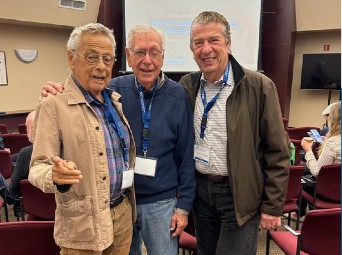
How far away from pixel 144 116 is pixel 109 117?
0.74 feet

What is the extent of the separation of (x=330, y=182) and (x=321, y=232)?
3.83ft

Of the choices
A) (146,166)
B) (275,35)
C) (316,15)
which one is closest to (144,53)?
(146,166)

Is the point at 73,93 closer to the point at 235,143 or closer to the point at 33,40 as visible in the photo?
the point at 235,143

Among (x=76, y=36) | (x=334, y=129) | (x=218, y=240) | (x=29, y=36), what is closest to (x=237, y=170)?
(x=218, y=240)

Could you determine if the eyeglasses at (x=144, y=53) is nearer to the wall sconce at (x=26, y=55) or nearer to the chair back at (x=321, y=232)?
the chair back at (x=321, y=232)

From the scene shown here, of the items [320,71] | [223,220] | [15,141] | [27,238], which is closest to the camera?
[27,238]

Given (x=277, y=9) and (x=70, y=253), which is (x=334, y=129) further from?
(x=277, y=9)

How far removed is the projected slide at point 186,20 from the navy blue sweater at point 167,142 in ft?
17.6

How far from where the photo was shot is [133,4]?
6738 millimetres

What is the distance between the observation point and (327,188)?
289 cm

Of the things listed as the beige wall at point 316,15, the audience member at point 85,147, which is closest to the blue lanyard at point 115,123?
the audience member at point 85,147

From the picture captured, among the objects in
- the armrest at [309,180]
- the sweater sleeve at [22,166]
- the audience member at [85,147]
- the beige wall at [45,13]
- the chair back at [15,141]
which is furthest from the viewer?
the beige wall at [45,13]

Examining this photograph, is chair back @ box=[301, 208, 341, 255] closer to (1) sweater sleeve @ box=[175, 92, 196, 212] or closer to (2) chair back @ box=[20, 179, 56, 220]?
(1) sweater sleeve @ box=[175, 92, 196, 212]

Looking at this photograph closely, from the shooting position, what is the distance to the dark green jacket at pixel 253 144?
1.56m
